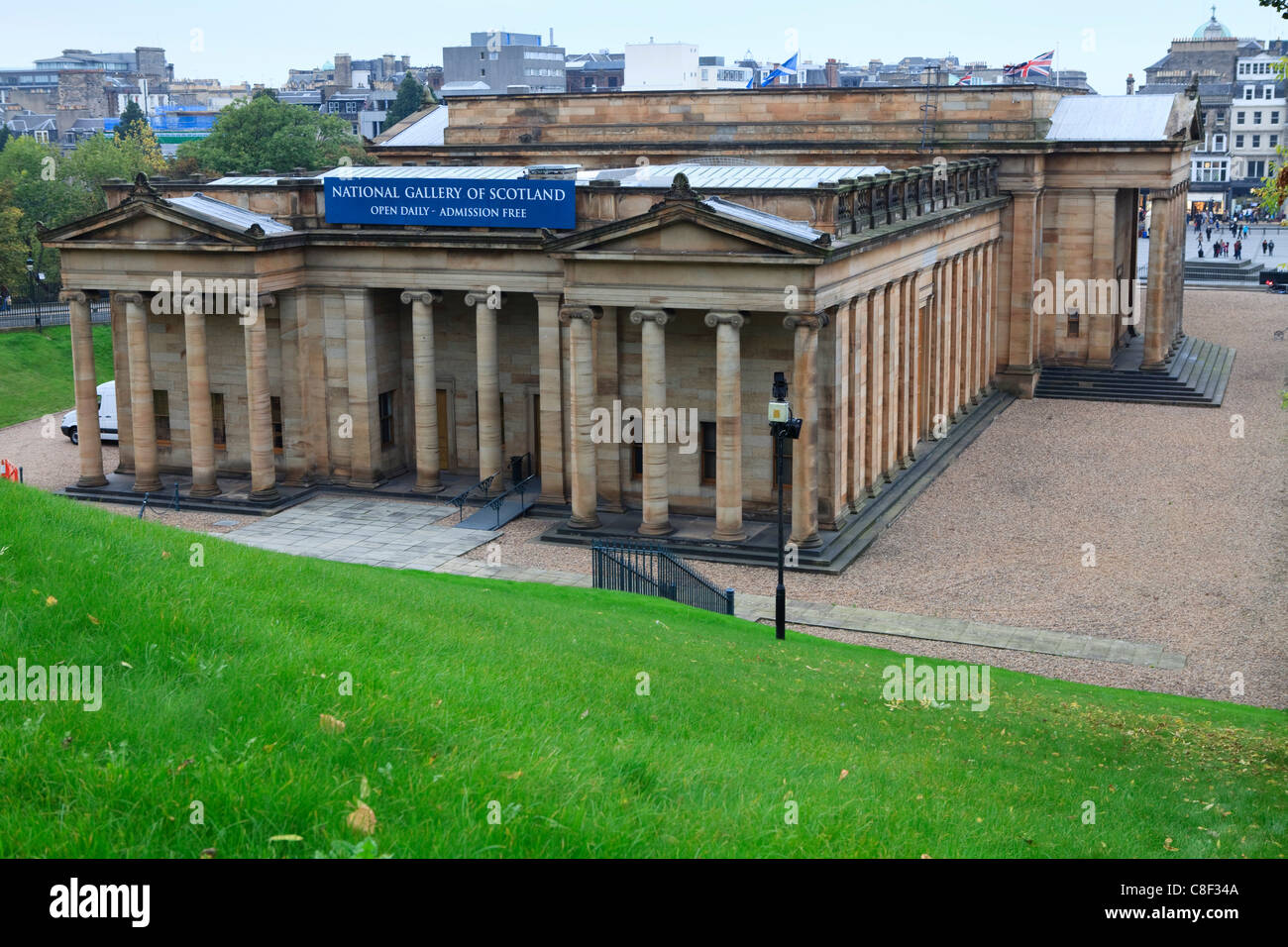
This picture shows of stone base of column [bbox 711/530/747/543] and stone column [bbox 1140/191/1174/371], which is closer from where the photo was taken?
stone base of column [bbox 711/530/747/543]

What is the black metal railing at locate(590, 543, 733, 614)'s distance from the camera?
35.4m

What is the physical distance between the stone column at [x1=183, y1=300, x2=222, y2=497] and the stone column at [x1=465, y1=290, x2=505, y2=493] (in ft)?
27.3

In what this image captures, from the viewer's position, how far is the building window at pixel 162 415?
50000 millimetres

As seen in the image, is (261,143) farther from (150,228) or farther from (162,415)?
(150,228)

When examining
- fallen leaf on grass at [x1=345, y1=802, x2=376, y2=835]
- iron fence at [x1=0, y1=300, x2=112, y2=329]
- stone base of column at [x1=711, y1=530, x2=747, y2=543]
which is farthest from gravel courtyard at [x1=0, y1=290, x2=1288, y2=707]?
iron fence at [x1=0, y1=300, x2=112, y2=329]

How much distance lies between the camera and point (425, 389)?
46.5 metres

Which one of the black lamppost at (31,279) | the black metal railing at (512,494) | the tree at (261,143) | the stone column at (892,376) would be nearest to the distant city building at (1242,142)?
the tree at (261,143)

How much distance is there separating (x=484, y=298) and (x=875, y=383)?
1208 centimetres

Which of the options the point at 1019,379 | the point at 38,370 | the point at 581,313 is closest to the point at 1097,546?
the point at 581,313

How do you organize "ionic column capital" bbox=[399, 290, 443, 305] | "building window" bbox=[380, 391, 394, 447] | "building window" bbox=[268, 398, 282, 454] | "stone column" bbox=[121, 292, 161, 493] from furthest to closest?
"building window" bbox=[380, 391, 394, 447] < "building window" bbox=[268, 398, 282, 454] < "ionic column capital" bbox=[399, 290, 443, 305] < "stone column" bbox=[121, 292, 161, 493]

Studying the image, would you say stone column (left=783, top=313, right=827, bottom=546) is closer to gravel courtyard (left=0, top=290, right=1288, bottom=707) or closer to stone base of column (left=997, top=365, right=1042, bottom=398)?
gravel courtyard (left=0, top=290, right=1288, bottom=707)

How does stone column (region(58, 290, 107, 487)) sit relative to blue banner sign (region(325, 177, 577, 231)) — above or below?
below

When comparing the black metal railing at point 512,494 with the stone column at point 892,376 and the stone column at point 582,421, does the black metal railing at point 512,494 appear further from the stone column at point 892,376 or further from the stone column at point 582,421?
the stone column at point 892,376
